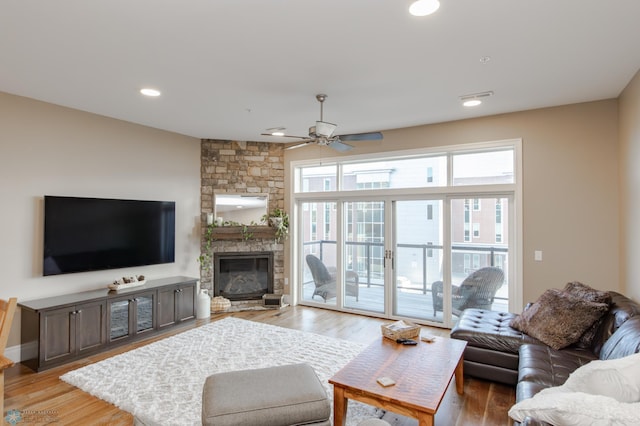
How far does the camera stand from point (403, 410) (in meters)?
2.13

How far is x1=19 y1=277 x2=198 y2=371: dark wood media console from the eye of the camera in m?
3.53

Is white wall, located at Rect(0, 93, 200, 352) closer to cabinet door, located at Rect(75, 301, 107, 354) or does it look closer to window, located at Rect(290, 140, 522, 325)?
cabinet door, located at Rect(75, 301, 107, 354)

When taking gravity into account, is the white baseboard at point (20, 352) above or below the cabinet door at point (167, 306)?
below

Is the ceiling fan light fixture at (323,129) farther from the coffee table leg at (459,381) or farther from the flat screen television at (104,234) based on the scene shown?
the flat screen television at (104,234)

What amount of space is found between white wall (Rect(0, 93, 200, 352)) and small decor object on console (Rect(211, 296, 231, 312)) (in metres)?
0.67

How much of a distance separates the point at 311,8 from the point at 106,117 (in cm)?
363

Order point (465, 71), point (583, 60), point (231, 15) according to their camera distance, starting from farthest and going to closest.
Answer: point (465, 71), point (583, 60), point (231, 15)

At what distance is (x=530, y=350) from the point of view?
9.48 feet

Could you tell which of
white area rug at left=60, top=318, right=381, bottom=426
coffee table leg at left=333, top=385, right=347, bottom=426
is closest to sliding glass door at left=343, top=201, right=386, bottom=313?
white area rug at left=60, top=318, right=381, bottom=426

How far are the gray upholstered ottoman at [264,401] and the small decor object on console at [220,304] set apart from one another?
3.42 meters

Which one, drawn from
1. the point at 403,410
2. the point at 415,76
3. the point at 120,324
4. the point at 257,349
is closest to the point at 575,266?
the point at 415,76

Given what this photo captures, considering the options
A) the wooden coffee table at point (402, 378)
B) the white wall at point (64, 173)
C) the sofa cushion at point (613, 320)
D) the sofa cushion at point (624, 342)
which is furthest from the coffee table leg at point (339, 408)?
the white wall at point (64, 173)

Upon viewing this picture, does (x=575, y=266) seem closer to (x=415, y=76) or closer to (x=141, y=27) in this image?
(x=415, y=76)

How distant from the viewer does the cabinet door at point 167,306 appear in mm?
4633
